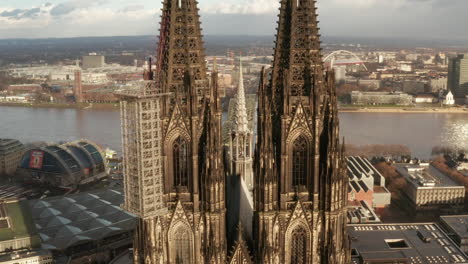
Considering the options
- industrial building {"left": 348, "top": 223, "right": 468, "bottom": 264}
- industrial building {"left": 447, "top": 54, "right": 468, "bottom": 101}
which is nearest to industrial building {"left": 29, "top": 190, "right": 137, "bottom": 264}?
industrial building {"left": 348, "top": 223, "right": 468, "bottom": 264}

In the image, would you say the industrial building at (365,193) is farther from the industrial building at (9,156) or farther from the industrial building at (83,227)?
the industrial building at (9,156)

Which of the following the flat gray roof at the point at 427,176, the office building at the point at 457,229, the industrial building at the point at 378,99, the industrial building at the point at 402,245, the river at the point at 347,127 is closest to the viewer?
the industrial building at the point at 402,245

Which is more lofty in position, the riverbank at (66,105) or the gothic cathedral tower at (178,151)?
the gothic cathedral tower at (178,151)

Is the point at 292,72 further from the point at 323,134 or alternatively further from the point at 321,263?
the point at 321,263

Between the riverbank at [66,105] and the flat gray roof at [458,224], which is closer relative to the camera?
the flat gray roof at [458,224]

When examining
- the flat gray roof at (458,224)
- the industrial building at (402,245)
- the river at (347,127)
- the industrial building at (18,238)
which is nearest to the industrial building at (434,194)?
the flat gray roof at (458,224)

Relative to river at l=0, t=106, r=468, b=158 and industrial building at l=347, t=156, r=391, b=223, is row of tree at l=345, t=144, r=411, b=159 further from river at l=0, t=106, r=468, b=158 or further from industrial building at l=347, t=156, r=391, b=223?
industrial building at l=347, t=156, r=391, b=223

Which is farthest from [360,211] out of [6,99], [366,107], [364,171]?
[6,99]

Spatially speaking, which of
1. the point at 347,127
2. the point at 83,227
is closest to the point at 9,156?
the point at 83,227
